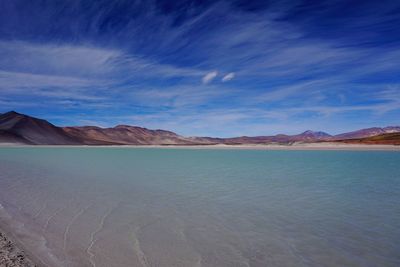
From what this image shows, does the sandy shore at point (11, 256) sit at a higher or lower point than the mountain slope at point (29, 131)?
lower

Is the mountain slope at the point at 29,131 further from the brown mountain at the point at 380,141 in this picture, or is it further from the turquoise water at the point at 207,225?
the turquoise water at the point at 207,225

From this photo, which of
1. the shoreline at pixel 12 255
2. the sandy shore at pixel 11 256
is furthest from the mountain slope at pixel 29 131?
the sandy shore at pixel 11 256

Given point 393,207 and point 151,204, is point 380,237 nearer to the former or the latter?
point 393,207

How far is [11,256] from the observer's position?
443cm

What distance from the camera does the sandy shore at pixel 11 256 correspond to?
4148mm

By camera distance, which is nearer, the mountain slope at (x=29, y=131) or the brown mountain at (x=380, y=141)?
the brown mountain at (x=380, y=141)

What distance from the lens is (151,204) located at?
844 centimetres

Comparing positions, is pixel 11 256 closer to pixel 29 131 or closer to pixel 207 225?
pixel 207 225

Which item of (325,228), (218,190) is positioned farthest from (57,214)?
(325,228)

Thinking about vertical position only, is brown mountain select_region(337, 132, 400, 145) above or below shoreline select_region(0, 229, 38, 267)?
above

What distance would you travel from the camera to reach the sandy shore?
4.15 m

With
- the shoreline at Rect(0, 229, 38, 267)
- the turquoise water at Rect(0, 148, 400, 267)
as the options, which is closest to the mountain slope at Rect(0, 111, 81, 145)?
the turquoise water at Rect(0, 148, 400, 267)

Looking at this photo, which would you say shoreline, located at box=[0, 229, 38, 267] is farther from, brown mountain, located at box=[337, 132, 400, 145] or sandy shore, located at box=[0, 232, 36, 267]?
brown mountain, located at box=[337, 132, 400, 145]

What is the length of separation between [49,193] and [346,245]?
335 inches
